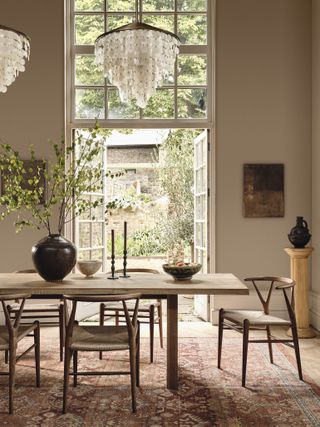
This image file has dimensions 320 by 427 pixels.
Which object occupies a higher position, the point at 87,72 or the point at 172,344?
the point at 87,72

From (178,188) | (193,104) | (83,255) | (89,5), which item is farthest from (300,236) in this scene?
(178,188)

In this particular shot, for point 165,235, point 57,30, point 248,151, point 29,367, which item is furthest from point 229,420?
point 165,235

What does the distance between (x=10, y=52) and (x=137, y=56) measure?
3.19ft

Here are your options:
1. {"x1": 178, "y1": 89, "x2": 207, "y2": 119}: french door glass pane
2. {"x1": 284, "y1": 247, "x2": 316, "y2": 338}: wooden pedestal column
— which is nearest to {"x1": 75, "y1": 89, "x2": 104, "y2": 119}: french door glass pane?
{"x1": 178, "y1": 89, "x2": 207, "y2": 119}: french door glass pane

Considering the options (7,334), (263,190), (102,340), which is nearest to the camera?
(102,340)

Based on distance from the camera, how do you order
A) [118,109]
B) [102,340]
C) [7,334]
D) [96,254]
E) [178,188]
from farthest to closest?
1. [178,188]
2. [96,254]
3. [118,109]
4. [7,334]
5. [102,340]

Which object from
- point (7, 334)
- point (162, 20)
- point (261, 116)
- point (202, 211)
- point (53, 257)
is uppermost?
point (162, 20)

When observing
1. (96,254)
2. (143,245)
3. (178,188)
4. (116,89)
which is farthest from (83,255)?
(143,245)

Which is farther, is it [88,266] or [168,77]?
[168,77]

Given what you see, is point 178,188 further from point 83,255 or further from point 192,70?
point 83,255

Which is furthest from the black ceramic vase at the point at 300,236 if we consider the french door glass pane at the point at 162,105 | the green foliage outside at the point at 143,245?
the green foliage outside at the point at 143,245

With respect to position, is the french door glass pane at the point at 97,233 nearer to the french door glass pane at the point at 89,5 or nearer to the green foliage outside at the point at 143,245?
the french door glass pane at the point at 89,5

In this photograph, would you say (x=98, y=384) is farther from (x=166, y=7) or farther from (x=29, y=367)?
(x=166, y=7)

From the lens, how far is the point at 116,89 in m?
6.80
